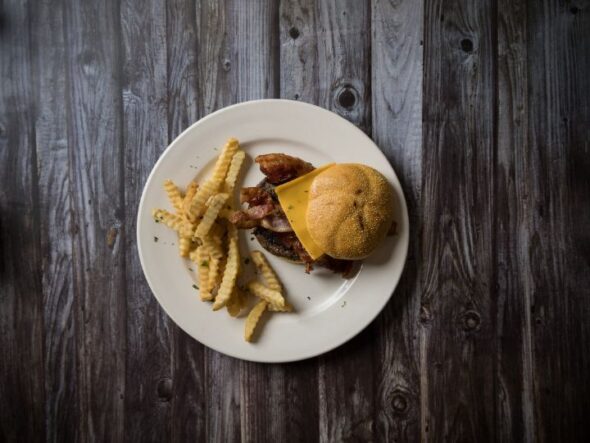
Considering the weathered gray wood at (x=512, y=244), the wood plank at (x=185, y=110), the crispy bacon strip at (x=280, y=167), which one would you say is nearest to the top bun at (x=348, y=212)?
the crispy bacon strip at (x=280, y=167)

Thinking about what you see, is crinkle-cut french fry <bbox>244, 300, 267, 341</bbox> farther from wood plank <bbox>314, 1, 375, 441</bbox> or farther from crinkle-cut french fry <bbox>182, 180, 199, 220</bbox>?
crinkle-cut french fry <bbox>182, 180, 199, 220</bbox>

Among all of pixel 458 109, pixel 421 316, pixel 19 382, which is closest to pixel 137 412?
pixel 19 382

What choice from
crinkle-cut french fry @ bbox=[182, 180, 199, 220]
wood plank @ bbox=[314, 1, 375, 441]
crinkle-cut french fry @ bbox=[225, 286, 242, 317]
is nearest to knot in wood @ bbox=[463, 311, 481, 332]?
wood plank @ bbox=[314, 1, 375, 441]

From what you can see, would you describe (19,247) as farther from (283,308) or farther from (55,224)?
(283,308)

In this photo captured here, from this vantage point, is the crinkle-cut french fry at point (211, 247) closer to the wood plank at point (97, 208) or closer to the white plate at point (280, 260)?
the white plate at point (280, 260)

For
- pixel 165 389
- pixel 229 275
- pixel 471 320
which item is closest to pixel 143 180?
pixel 229 275

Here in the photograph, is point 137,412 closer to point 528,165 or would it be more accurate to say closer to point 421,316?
point 421,316
